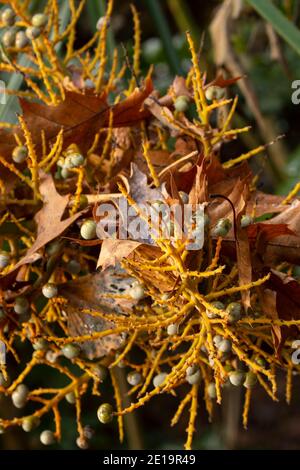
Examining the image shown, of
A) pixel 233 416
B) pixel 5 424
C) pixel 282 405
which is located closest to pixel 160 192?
pixel 5 424

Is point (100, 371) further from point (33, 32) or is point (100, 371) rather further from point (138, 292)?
point (33, 32)

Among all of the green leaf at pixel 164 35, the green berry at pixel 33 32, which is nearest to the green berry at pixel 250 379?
the green berry at pixel 33 32

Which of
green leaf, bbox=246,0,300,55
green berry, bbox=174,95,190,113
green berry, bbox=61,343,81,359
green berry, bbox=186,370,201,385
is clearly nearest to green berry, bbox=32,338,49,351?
green berry, bbox=61,343,81,359

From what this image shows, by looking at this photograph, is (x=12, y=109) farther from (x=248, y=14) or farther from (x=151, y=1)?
(x=248, y=14)

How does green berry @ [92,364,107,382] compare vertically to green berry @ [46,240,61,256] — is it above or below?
below

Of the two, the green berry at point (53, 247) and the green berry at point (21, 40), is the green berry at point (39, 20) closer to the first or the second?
the green berry at point (21, 40)

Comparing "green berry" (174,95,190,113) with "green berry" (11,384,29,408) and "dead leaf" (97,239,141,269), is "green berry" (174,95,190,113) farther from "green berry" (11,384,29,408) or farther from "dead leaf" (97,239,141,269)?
"green berry" (11,384,29,408)

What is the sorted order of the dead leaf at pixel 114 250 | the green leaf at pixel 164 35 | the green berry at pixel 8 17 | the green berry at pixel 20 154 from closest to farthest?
the dead leaf at pixel 114 250 → the green berry at pixel 20 154 → the green berry at pixel 8 17 → the green leaf at pixel 164 35
